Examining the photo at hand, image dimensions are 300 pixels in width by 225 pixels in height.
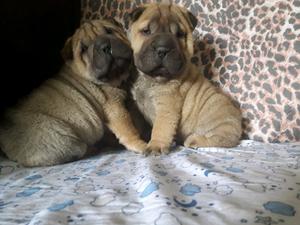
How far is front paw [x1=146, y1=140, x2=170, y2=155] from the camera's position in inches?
62.0

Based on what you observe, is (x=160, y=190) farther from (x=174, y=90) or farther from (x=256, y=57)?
(x=256, y=57)

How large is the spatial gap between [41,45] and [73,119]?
47 cm

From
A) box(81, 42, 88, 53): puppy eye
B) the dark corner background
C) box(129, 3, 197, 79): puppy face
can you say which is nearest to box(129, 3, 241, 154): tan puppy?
box(129, 3, 197, 79): puppy face

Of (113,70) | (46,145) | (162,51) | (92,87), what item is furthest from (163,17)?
(46,145)

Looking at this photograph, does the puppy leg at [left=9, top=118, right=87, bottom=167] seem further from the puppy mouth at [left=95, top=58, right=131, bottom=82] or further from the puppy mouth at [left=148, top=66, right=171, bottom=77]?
the puppy mouth at [left=148, top=66, right=171, bottom=77]

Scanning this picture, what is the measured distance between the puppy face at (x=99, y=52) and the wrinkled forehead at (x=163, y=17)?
0.44ft

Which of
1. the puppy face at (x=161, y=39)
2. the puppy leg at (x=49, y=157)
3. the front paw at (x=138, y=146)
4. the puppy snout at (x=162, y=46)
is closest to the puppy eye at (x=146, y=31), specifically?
the puppy face at (x=161, y=39)

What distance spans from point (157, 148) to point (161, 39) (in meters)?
0.45

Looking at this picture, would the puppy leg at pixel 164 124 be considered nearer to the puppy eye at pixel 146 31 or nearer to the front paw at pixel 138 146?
the front paw at pixel 138 146

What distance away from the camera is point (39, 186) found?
1203 millimetres

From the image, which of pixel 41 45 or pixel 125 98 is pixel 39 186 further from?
pixel 41 45

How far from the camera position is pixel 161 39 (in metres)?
1.60

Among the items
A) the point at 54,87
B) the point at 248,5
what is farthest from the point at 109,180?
the point at 248,5

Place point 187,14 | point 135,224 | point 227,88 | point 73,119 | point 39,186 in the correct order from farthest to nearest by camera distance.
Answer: point 227,88 → point 187,14 → point 73,119 → point 39,186 → point 135,224
